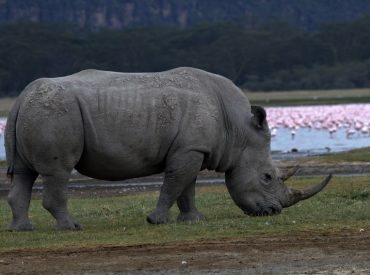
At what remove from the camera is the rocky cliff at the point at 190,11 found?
181750mm

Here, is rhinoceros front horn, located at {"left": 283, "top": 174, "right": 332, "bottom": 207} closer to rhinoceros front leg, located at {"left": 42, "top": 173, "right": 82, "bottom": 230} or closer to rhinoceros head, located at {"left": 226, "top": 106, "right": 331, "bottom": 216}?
rhinoceros head, located at {"left": 226, "top": 106, "right": 331, "bottom": 216}

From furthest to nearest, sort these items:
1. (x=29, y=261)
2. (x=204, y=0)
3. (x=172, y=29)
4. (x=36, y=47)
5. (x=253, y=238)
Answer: (x=204, y=0) < (x=172, y=29) < (x=36, y=47) < (x=253, y=238) < (x=29, y=261)

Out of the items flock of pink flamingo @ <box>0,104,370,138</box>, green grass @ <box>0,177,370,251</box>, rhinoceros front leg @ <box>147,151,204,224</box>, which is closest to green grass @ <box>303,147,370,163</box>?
green grass @ <box>0,177,370,251</box>

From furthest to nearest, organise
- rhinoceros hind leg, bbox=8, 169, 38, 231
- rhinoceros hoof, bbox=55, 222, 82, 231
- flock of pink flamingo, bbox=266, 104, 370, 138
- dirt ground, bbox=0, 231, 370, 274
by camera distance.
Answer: flock of pink flamingo, bbox=266, 104, 370, 138 → rhinoceros hind leg, bbox=8, 169, 38, 231 → rhinoceros hoof, bbox=55, 222, 82, 231 → dirt ground, bbox=0, 231, 370, 274

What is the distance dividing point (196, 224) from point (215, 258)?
2.95m

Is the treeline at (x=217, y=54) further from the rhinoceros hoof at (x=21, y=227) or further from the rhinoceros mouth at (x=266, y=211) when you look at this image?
the rhinoceros hoof at (x=21, y=227)

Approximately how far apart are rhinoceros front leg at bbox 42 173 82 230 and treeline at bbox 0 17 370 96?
95.2 metres

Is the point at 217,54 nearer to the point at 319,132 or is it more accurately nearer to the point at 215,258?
the point at 319,132

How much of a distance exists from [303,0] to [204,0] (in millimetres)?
13339

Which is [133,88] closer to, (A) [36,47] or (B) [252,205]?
(B) [252,205]

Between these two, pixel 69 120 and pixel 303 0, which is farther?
pixel 303 0

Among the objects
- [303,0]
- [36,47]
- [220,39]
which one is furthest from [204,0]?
[36,47]

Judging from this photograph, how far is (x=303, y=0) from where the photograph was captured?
18912 centimetres

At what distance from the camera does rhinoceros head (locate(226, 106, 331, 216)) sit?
16.4m
